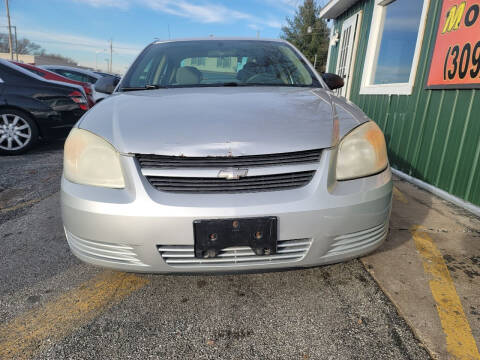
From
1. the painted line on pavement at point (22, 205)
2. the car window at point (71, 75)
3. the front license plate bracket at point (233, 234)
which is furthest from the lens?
the car window at point (71, 75)

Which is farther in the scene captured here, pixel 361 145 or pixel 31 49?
pixel 31 49

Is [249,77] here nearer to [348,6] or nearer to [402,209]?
[402,209]

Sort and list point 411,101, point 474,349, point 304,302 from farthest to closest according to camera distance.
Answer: point 411,101
point 304,302
point 474,349

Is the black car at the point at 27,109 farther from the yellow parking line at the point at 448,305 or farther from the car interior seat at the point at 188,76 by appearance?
the yellow parking line at the point at 448,305

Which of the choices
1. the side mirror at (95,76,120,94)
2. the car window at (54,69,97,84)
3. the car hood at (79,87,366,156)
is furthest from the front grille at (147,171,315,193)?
the car window at (54,69,97,84)

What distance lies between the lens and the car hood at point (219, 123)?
1.30 meters

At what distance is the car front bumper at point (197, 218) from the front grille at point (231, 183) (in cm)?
3

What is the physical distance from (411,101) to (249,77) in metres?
2.60

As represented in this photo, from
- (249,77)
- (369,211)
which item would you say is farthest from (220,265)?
(249,77)

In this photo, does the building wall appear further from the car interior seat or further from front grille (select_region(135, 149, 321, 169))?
the car interior seat

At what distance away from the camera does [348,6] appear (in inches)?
269

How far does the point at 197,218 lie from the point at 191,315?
1.72ft

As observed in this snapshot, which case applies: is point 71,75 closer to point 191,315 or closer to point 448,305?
point 191,315

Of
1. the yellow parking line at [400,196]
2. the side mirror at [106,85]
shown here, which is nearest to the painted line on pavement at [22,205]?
the side mirror at [106,85]
